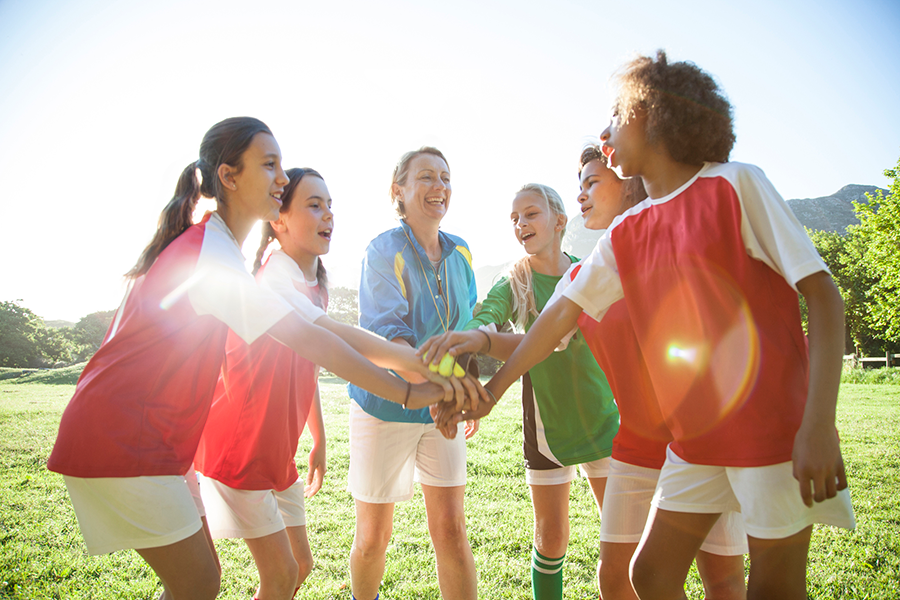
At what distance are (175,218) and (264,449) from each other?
1112 mm

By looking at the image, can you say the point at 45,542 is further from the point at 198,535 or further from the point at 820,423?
the point at 820,423

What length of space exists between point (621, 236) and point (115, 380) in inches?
73.9

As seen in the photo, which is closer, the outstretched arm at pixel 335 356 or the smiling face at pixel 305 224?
the outstretched arm at pixel 335 356

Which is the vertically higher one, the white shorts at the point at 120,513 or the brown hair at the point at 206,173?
the brown hair at the point at 206,173

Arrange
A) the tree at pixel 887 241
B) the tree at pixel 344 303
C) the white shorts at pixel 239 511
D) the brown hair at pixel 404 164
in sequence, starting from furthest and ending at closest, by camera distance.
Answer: the tree at pixel 344 303, the tree at pixel 887 241, the brown hair at pixel 404 164, the white shorts at pixel 239 511

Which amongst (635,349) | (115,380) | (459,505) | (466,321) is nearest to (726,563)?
(635,349)

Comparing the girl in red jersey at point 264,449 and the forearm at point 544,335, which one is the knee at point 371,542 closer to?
the girl in red jersey at point 264,449

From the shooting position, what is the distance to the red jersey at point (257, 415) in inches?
96.9

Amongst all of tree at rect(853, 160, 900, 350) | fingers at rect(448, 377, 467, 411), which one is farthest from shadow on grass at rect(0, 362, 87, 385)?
tree at rect(853, 160, 900, 350)

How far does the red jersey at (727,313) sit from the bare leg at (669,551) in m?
0.21

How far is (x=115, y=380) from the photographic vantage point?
70.2 inches

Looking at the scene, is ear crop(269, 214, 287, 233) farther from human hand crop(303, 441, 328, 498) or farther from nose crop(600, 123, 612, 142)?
nose crop(600, 123, 612, 142)

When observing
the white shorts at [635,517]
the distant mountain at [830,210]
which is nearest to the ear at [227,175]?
the white shorts at [635,517]

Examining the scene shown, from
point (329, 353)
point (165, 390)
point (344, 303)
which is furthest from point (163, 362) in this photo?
point (344, 303)
